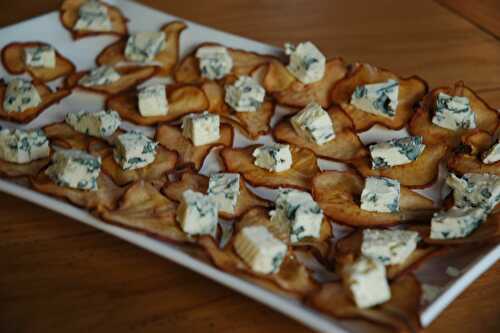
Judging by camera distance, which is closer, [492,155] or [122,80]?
[492,155]

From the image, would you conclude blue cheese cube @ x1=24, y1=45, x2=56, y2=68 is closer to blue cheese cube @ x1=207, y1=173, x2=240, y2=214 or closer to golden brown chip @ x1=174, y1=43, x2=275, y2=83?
golden brown chip @ x1=174, y1=43, x2=275, y2=83

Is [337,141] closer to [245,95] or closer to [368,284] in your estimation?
[245,95]

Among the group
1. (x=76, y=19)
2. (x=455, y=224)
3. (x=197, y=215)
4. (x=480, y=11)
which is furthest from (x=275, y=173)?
(x=480, y=11)

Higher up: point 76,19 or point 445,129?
point 76,19

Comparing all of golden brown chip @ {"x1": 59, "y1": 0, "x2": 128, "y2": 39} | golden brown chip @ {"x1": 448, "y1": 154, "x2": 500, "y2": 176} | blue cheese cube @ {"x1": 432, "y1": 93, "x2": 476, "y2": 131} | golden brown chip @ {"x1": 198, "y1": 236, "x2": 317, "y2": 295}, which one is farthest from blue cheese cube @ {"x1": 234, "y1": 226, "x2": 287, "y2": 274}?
golden brown chip @ {"x1": 59, "y1": 0, "x2": 128, "y2": 39}

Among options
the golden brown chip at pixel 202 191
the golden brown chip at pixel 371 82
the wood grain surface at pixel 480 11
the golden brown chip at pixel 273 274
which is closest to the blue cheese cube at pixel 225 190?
the golden brown chip at pixel 202 191

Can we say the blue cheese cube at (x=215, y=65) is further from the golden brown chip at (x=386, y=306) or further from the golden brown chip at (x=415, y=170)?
the golden brown chip at (x=386, y=306)

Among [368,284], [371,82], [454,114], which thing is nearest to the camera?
[368,284]

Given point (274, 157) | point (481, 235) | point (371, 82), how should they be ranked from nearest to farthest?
point (481, 235)
point (274, 157)
point (371, 82)
